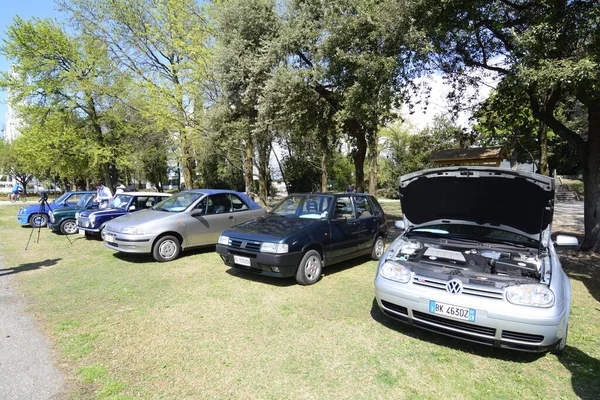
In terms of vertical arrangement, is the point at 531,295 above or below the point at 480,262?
below

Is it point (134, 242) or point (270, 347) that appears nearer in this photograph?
point (270, 347)

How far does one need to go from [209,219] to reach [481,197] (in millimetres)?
6072

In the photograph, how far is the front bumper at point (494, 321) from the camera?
3.23 meters

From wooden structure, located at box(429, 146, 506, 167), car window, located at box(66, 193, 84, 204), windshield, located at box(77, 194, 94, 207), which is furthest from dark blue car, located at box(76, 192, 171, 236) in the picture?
wooden structure, located at box(429, 146, 506, 167)

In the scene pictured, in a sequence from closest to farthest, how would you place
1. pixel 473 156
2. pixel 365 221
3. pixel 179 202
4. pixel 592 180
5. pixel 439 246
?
pixel 439 246
pixel 365 221
pixel 592 180
pixel 179 202
pixel 473 156

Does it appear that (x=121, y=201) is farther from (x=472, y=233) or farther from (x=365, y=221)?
(x=472, y=233)

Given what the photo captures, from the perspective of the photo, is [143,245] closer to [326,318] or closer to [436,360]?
[326,318]

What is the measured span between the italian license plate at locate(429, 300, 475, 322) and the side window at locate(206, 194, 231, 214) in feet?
20.4

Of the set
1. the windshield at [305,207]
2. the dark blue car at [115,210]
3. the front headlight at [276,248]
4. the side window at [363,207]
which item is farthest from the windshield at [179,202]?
the side window at [363,207]

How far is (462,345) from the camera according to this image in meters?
3.90

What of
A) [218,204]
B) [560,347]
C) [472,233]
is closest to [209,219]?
[218,204]

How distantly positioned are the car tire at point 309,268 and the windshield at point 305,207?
856mm

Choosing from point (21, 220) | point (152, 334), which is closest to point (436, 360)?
point (152, 334)

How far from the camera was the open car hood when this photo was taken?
4.23m
